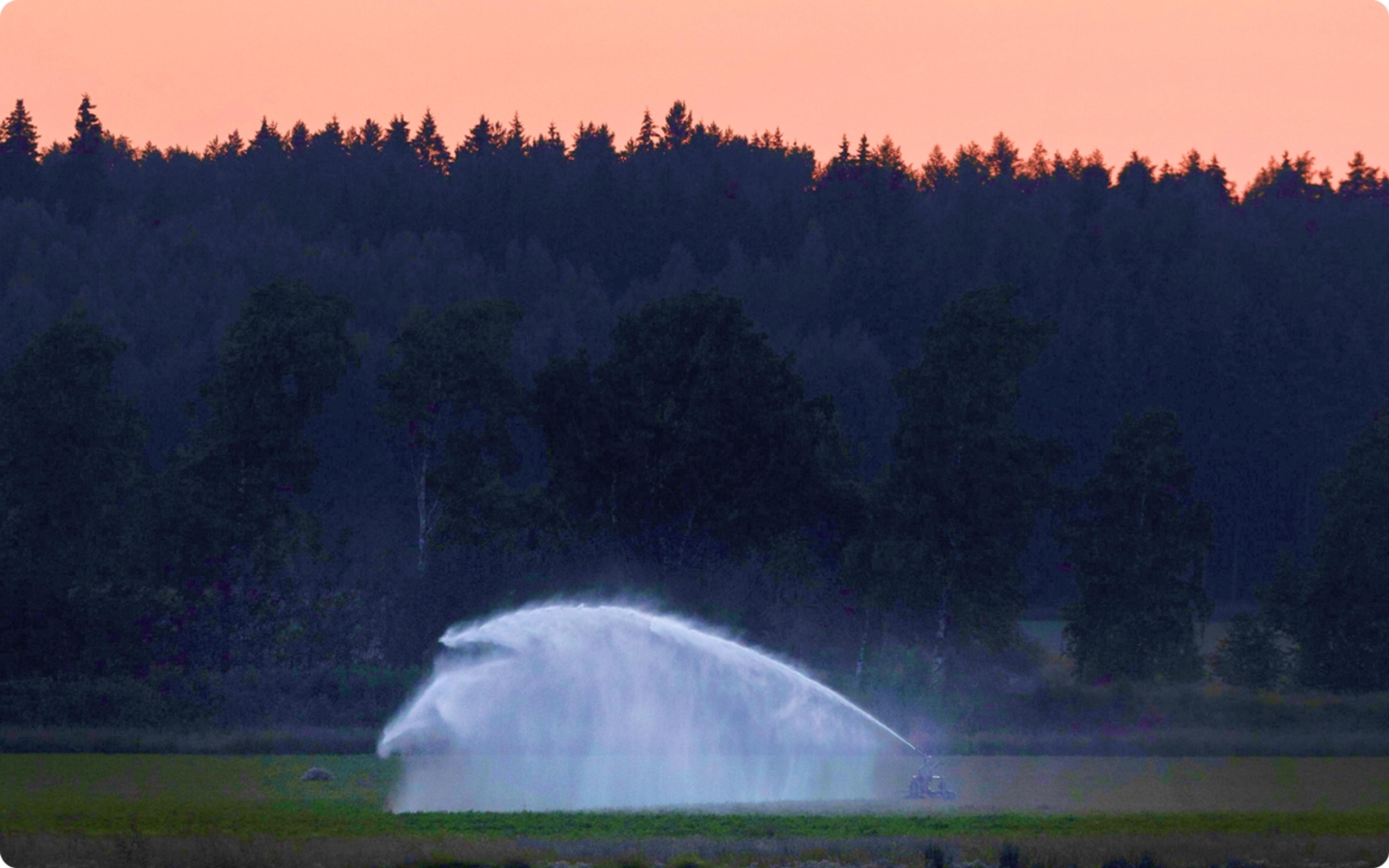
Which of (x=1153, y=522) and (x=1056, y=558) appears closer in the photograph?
(x=1153, y=522)

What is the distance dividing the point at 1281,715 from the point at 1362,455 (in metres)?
15.8

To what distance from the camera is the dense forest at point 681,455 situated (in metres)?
61.8

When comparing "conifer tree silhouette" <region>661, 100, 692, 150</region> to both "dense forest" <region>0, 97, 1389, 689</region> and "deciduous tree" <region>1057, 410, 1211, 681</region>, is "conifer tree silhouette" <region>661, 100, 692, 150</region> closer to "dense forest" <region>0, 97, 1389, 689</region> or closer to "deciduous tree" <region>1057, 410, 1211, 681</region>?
"dense forest" <region>0, 97, 1389, 689</region>

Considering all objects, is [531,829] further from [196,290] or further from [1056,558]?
[196,290]

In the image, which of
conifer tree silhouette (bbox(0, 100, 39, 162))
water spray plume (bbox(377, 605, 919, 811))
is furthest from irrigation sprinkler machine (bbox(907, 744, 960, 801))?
conifer tree silhouette (bbox(0, 100, 39, 162))

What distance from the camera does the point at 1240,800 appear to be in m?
39.6

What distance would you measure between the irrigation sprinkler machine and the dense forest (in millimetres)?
22382

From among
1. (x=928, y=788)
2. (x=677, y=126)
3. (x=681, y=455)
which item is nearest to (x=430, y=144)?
(x=677, y=126)

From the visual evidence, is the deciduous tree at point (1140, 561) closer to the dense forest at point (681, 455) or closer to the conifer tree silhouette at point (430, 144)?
the dense forest at point (681, 455)

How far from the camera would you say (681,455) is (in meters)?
66.5

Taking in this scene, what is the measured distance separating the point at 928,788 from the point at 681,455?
30818 mm

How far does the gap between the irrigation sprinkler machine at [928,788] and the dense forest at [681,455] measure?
73.4 ft

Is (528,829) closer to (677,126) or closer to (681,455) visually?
(681,455)

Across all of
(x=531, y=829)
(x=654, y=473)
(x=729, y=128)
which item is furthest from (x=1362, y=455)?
(x=729, y=128)
